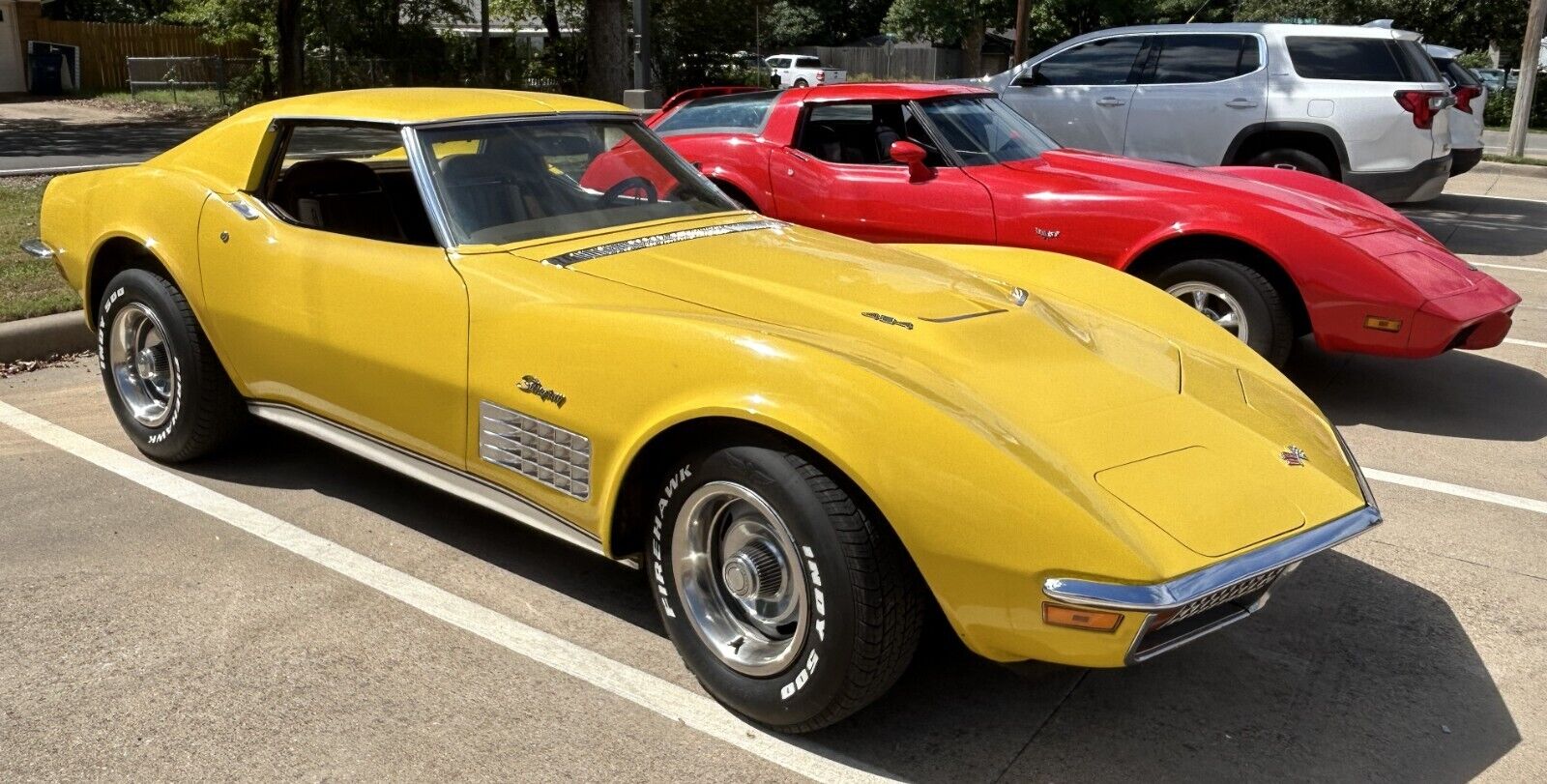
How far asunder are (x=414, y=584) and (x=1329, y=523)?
253 centimetres

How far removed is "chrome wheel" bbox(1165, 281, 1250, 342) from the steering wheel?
2776 mm

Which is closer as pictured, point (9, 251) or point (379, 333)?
point (379, 333)

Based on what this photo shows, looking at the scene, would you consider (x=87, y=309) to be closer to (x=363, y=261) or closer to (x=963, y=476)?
(x=363, y=261)

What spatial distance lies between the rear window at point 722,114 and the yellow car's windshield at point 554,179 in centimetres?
293

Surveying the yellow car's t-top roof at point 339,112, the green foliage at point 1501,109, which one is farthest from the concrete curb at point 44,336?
the green foliage at point 1501,109

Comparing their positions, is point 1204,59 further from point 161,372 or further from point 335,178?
point 161,372

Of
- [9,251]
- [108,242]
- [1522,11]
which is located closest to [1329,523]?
[108,242]

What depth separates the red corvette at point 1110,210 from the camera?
544 centimetres

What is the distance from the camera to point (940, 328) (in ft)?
10.6

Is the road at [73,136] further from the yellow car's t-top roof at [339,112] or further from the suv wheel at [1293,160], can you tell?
the suv wheel at [1293,160]

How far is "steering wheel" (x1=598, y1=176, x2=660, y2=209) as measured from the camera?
4.09 metres

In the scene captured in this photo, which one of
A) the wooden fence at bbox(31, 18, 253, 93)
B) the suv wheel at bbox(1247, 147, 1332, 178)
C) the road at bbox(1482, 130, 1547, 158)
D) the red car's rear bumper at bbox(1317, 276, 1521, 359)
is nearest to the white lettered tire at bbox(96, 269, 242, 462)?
the red car's rear bumper at bbox(1317, 276, 1521, 359)

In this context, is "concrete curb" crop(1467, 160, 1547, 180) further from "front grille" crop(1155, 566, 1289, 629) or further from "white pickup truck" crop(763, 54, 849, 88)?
"white pickup truck" crop(763, 54, 849, 88)

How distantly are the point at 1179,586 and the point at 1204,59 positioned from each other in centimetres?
866
